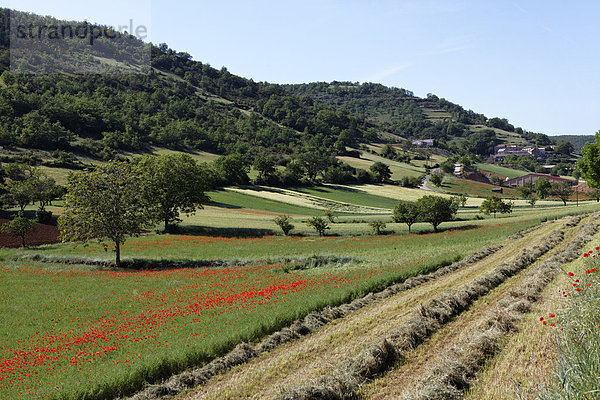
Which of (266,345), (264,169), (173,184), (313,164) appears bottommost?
(266,345)

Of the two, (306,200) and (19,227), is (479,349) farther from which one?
(306,200)

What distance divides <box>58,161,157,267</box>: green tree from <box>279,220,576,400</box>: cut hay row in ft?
116

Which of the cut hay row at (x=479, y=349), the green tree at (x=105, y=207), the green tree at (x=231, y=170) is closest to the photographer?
the cut hay row at (x=479, y=349)

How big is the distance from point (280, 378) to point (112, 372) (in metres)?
6.31

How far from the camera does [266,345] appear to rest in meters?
15.4

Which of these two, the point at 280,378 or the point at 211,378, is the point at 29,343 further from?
the point at 280,378

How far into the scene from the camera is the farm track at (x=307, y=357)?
11227mm

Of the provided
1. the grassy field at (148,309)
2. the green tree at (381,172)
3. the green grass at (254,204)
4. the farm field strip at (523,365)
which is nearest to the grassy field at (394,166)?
the green tree at (381,172)

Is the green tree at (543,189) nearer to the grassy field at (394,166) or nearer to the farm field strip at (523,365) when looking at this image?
the grassy field at (394,166)

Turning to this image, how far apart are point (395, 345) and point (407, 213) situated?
55225 millimetres

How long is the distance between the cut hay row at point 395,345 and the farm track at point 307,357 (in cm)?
63

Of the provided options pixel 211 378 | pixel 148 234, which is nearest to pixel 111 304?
pixel 211 378

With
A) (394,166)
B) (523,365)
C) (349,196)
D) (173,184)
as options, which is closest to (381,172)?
(394,166)

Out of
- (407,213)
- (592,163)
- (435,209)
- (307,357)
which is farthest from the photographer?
(407,213)
